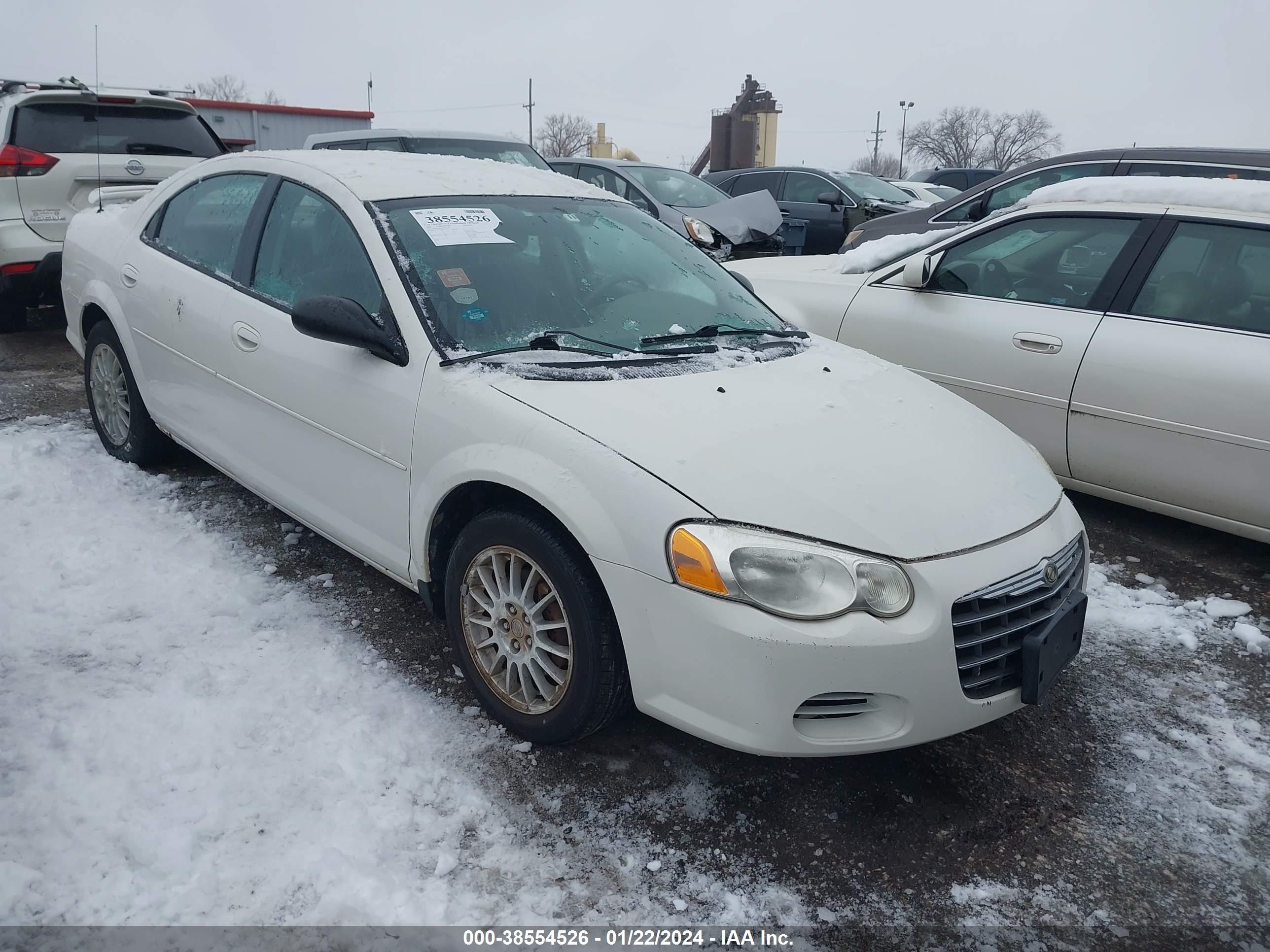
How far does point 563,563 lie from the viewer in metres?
2.37

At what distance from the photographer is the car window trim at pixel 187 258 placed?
11.7ft

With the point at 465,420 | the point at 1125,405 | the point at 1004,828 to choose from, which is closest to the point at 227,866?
the point at 465,420

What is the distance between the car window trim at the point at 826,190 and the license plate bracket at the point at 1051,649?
1061 centimetres

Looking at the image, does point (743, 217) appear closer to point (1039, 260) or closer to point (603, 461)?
point (1039, 260)

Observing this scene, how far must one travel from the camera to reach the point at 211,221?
12.5 ft

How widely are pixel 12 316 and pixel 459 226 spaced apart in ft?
20.2

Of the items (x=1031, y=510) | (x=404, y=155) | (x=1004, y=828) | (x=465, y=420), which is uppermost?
(x=404, y=155)

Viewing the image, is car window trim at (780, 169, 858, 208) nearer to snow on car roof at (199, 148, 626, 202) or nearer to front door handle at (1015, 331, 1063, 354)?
front door handle at (1015, 331, 1063, 354)

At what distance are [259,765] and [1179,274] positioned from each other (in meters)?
4.06

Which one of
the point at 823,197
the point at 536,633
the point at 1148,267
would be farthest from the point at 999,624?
the point at 823,197

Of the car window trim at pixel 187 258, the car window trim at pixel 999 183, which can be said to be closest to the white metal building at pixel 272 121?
the car window trim at pixel 999 183

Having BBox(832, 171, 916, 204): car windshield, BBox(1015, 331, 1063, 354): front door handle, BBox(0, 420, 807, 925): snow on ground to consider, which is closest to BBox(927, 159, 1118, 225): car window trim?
BBox(1015, 331, 1063, 354): front door handle

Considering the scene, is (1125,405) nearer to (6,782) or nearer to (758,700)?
(758,700)

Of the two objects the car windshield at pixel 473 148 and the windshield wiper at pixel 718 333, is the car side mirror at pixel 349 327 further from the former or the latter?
the car windshield at pixel 473 148
